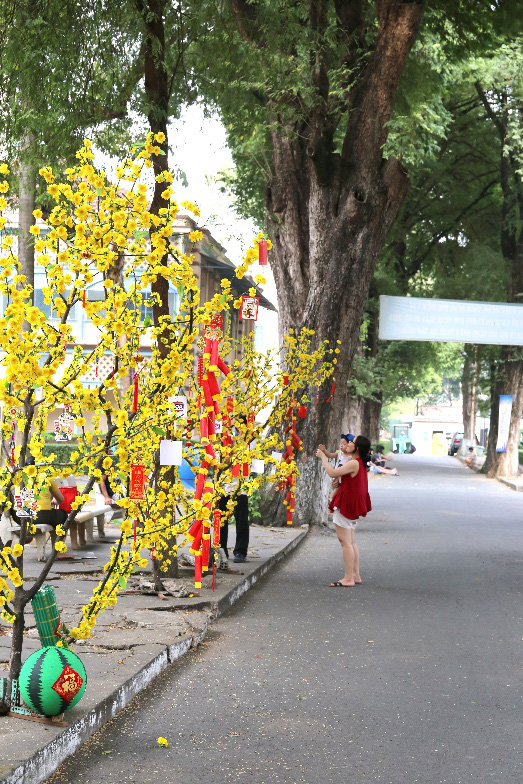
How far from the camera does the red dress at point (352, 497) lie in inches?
494

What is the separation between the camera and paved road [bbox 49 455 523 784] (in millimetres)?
5551

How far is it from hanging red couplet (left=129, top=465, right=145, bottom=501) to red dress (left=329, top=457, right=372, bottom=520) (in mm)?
4261

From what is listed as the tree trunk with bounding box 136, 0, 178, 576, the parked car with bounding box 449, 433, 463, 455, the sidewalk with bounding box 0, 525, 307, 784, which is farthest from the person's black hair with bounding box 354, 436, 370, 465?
the parked car with bounding box 449, 433, 463, 455

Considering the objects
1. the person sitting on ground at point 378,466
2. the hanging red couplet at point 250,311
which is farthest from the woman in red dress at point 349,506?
the person sitting on ground at point 378,466

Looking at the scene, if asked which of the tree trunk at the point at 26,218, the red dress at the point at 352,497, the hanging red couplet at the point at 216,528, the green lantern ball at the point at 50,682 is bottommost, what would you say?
the green lantern ball at the point at 50,682

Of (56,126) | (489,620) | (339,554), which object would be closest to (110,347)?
(489,620)

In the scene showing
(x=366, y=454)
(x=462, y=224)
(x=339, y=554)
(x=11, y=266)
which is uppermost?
(x=462, y=224)

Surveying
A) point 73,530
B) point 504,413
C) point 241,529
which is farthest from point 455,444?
point 241,529

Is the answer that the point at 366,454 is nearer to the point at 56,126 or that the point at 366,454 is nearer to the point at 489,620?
the point at 489,620

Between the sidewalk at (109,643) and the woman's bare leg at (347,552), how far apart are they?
3.27ft

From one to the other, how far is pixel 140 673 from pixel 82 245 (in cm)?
261

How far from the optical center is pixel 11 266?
5.83 meters

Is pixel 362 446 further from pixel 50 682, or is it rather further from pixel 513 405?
pixel 513 405

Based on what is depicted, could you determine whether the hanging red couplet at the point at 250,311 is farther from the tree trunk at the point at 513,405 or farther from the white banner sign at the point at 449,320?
the tree trunk at the point at 513,405
